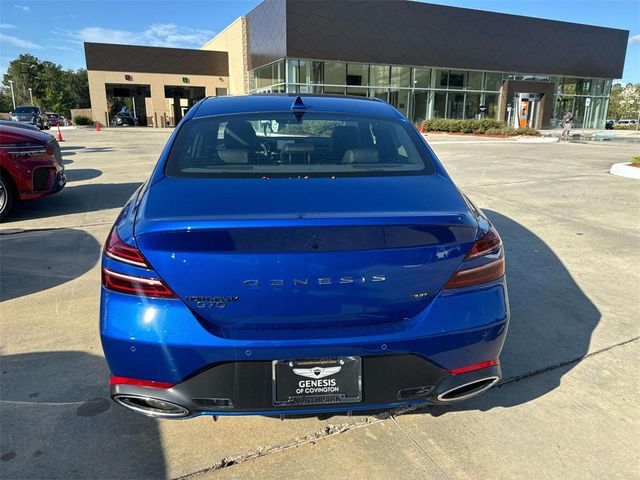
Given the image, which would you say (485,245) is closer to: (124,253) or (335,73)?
(124,253)

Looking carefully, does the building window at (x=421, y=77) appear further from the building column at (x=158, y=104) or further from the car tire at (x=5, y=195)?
the car tire at (x=5, y=195)

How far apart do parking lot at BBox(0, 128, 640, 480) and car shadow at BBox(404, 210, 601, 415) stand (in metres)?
0.01

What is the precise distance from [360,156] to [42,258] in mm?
4029

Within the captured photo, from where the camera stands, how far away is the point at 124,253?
6.21ft

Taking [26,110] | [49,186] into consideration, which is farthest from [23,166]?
[26,110]

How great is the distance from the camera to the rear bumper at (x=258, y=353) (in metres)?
1.84

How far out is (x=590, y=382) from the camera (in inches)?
113

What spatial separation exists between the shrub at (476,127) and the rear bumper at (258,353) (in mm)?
26643

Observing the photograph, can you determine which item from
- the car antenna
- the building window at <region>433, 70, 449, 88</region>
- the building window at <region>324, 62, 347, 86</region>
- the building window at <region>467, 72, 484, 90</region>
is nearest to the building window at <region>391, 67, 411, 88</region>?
the building window at <region>433, 70, 449, 88</region>

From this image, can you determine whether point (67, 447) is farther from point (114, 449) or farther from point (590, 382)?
point (590, 382)

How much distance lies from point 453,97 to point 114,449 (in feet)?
114

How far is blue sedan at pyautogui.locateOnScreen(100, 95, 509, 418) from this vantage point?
1815 millimetres

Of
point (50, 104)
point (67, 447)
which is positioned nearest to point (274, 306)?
point (67, 447)

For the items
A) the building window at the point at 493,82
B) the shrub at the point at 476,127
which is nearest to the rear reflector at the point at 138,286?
the shrub at the point at 476,127
